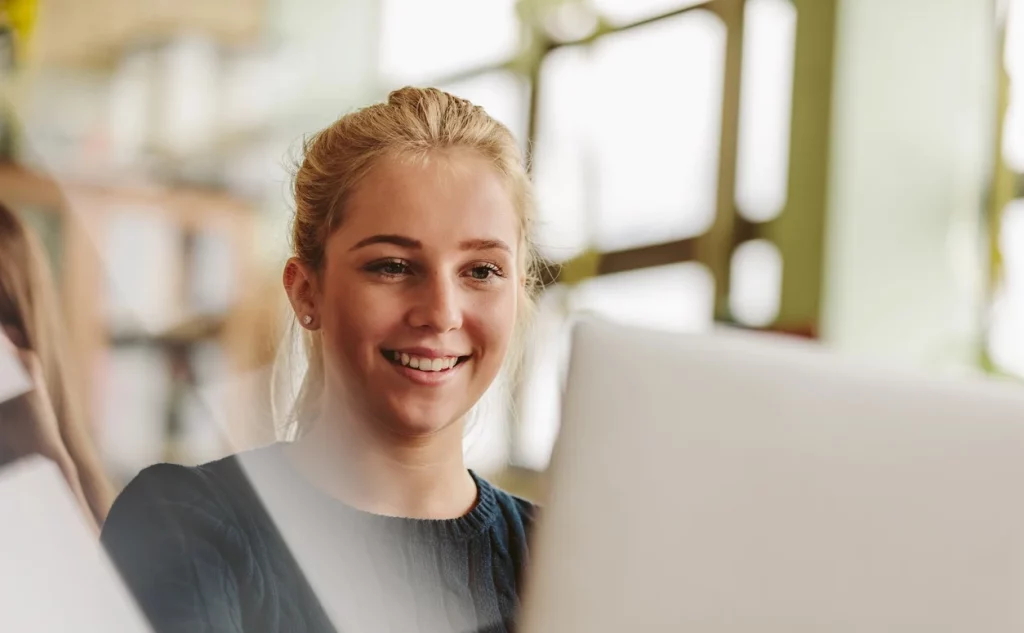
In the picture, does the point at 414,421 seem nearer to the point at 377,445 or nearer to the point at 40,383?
the point at 377,445

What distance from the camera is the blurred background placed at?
1.37 m

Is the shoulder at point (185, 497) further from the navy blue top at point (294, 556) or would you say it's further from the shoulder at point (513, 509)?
the shoulder at point (513, 509)

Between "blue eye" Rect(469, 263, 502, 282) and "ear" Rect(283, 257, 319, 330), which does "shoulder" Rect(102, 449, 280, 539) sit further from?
"blue eye" Rect(469, 263, 502, 282)

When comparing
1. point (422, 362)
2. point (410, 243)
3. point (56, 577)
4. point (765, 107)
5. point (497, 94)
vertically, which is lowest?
point (56, 577)

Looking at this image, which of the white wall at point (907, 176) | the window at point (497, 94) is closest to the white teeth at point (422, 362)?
the window at point (497, 94)

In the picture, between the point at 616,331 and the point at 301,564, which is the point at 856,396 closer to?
the point at 616,331

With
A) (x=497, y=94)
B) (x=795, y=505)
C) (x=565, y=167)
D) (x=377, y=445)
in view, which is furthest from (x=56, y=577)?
(x=565, y=167)

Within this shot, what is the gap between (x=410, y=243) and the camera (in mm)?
988

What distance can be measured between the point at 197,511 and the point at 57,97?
3.36 feet

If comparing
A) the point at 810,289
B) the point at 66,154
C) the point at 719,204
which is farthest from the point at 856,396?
the point at 719,204

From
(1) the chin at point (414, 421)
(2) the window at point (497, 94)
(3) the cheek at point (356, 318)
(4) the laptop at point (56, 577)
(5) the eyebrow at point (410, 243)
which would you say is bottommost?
(4) the laptop at point (56, 577)

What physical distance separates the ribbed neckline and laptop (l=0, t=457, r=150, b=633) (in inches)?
7.6

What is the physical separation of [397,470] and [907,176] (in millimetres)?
1951

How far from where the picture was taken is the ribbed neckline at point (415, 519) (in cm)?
99
